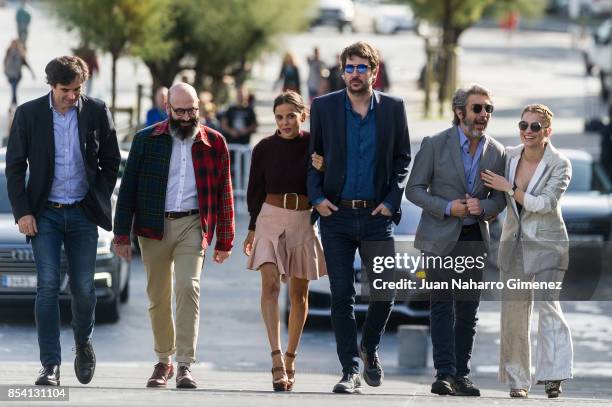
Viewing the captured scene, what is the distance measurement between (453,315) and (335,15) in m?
50.1

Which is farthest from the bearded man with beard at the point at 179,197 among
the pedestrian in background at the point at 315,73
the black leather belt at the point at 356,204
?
the pedestrian in background at the point at 315,73

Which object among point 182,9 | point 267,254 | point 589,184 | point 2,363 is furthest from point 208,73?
point 267,254

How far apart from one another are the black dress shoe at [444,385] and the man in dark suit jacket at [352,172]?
1.61 feet

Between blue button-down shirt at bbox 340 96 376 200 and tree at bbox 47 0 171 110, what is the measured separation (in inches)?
629

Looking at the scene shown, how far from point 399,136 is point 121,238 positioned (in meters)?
1.76

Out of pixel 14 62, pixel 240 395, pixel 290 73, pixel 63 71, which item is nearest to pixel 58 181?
pixel 63 71

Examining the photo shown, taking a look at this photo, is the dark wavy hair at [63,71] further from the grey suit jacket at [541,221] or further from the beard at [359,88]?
the grey suit jacket at [541,221]

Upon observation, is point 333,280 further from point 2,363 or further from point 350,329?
point 2,363

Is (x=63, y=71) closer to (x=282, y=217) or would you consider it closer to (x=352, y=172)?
(x=282, y=217)

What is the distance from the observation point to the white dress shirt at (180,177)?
32.3 feet

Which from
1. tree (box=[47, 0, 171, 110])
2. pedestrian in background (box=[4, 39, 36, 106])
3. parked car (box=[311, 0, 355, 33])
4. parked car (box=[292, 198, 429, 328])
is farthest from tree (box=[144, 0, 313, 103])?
parked car (box=[311, 0, 355, 33])

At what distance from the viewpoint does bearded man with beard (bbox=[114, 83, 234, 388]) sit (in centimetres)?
980

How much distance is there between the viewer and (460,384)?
9953 mm

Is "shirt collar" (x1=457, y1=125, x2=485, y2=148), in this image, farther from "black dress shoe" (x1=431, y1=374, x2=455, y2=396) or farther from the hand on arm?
the hand on arm
